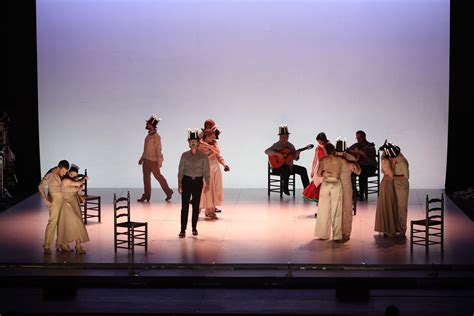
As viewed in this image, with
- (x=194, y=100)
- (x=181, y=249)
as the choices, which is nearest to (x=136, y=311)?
(x=181, y=249)

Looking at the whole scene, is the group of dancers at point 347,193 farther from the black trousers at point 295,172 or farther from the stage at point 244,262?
the black trousers at point 295,172

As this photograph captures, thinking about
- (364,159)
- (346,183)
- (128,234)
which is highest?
(364,159)

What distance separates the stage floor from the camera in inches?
475

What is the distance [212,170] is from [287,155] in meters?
1.76

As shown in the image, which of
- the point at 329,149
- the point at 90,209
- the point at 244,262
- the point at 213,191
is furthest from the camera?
the point at 90,209

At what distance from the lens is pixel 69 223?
12367mm

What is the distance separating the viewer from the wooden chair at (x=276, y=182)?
16062 millimetres

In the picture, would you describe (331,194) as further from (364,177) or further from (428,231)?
(364,177)

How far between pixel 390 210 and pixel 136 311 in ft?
13.2

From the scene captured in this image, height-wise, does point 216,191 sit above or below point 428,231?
above

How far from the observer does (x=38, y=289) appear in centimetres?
1127

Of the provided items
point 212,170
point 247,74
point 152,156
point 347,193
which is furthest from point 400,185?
point 247,74

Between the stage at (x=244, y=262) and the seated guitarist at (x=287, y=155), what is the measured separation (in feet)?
4.75

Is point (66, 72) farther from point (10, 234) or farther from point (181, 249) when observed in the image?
point (181, 249)
